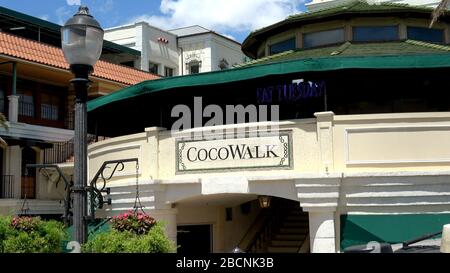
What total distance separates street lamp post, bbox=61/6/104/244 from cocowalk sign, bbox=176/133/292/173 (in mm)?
6986

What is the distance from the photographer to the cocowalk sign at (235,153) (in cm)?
1403

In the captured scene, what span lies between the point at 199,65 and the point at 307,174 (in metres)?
32.2

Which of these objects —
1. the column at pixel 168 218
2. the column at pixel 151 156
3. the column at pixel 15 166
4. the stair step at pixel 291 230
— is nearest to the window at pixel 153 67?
the column at pixel 15 166

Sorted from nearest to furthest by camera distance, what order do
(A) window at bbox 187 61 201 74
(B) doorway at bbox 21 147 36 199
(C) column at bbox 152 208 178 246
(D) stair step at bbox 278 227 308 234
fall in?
(C) column at bbox 152 208 178 246 < (D) stair step at bbox 278 227 308 234 < (B) doorway at bbox 21 147 36 199 < (A) window at bbox 187 61 201 74

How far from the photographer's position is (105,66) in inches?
1233

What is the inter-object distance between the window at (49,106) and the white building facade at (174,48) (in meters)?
11.8

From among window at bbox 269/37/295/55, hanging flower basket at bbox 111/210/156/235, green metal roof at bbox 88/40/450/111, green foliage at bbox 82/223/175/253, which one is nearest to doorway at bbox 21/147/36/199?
green metal roof at bbox 88/40/450/111

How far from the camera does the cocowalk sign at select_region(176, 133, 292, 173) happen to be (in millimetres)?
14031

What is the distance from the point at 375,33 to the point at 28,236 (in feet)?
39.7

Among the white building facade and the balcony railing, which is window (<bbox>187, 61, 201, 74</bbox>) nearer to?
the white building facade

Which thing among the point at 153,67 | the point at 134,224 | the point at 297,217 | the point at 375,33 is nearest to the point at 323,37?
the point at 375,33

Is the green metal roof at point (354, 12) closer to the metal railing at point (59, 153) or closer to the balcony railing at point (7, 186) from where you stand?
the metal railing at point (59, 153)

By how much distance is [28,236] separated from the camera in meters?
11.2
